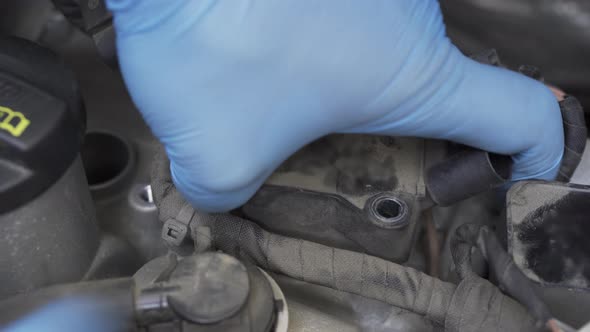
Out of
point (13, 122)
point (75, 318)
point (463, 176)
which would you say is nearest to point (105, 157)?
point (13, 122)

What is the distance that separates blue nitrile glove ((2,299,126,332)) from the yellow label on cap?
0.21m

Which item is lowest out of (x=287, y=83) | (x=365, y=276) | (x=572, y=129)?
(x=365, y=276)

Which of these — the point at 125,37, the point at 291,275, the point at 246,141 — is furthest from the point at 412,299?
the point at 125,37

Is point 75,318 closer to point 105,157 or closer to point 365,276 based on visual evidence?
point 365,276

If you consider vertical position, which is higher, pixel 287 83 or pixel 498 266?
pixel 287 83

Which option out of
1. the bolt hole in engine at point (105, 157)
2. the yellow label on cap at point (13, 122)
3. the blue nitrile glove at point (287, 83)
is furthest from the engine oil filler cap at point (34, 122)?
the bolt hole in engine at point (105, 157)

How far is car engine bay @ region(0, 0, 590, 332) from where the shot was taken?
628mm

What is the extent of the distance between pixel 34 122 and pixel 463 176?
0.56 metres

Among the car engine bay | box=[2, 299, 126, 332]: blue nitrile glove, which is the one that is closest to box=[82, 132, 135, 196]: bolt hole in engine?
the car engine bay

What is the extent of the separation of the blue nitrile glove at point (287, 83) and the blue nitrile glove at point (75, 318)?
0.60 feet

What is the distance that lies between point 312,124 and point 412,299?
254 millimetres

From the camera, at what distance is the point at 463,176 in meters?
0.79

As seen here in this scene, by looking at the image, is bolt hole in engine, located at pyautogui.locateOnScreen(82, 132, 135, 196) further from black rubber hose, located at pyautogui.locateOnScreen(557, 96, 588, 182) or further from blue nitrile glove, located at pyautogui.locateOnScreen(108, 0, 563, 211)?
black rubber hose, located at pyautogui.locateOnScreen(557, 96, 588, 182)

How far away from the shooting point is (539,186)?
771 mm
